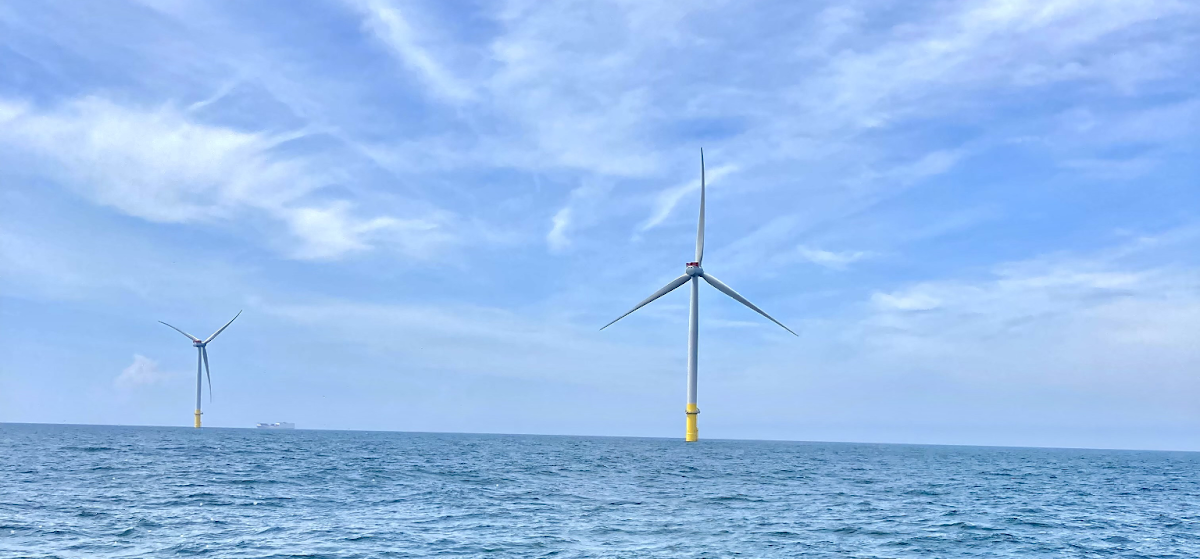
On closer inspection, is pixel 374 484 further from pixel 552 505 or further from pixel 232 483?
pixel 552 505

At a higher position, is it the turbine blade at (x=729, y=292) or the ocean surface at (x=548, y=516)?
the turbine blade at (x=729, y=292)

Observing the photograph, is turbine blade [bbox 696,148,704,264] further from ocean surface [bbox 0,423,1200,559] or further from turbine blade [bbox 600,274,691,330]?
ocean surface [bbox 0,423,1200,559]

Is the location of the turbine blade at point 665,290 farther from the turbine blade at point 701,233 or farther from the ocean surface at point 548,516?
the ocean surface at point 548,516

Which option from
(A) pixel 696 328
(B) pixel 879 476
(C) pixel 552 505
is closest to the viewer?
(C) pixel 552 505

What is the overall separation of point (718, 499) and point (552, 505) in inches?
539

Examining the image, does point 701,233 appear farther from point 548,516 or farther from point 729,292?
point 548,516

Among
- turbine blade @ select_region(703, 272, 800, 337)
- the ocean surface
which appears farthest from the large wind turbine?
the ocean surface

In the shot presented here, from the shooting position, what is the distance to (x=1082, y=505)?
67250 millimetres

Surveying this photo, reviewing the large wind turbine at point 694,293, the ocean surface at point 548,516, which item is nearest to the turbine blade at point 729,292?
the large wind turbine at point 694,293

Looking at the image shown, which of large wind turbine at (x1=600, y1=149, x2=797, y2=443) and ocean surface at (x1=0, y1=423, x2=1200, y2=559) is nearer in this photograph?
ocean surface at (x1=0, y1=423, x2=1200, y2=559)

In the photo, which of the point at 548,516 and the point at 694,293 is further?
the point at 694,293

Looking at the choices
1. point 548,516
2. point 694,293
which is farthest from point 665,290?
point 548,516

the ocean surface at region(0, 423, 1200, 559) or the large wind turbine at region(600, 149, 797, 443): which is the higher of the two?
the large wind turbine at region(600, 149, 797, 443)

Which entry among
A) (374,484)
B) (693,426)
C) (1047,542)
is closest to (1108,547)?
(1047,542)
